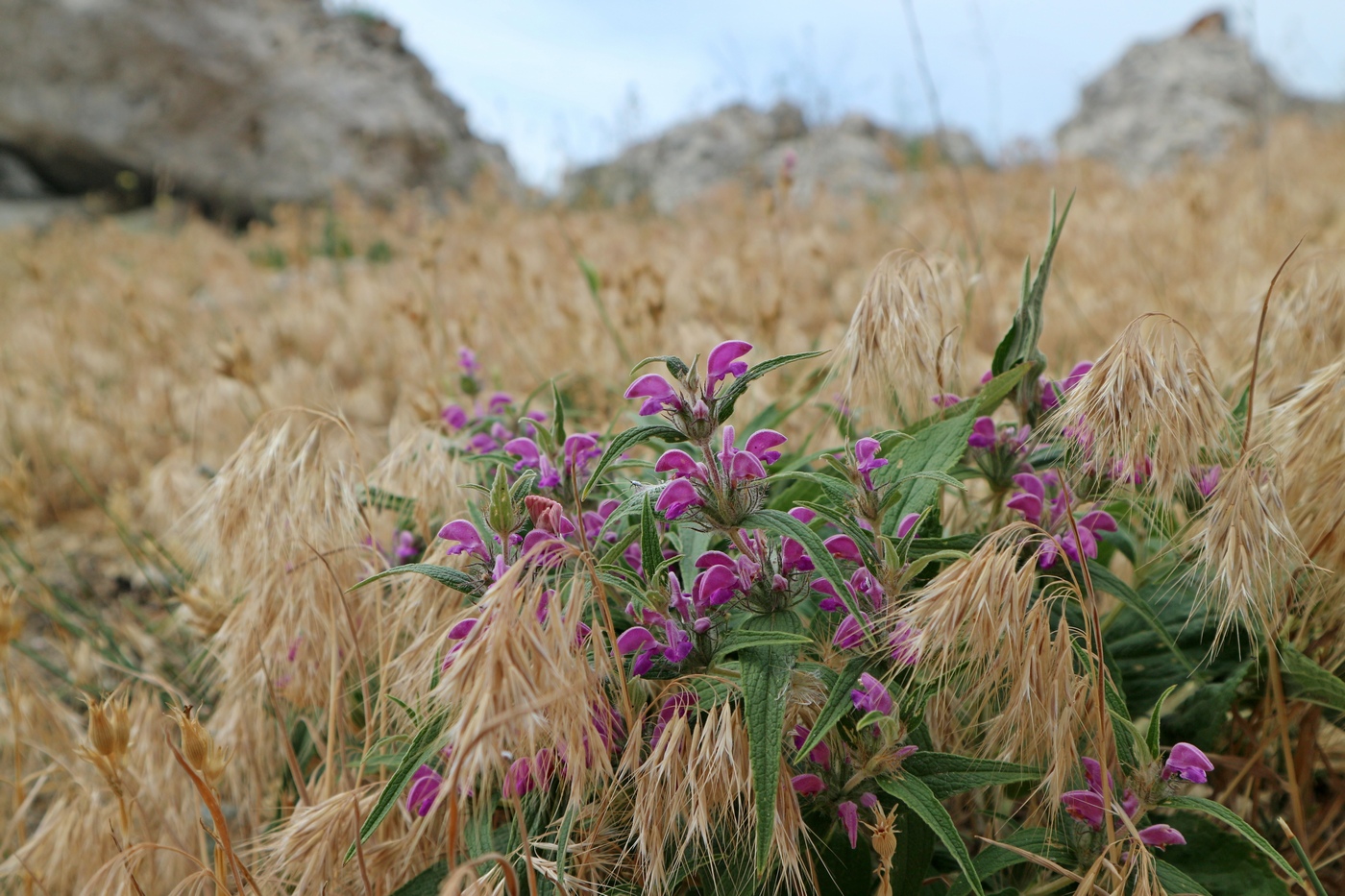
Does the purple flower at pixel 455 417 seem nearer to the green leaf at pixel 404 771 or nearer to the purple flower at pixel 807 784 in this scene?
the green leaf at pixel 404 771

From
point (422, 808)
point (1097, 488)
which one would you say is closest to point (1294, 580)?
point (1097, 488)

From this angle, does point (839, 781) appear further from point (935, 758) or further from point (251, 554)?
point (251, 554)

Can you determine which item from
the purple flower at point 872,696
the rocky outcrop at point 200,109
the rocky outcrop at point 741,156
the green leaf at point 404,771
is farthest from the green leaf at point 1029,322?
the rocky outcrop at point 741,156

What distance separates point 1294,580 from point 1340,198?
4670mm

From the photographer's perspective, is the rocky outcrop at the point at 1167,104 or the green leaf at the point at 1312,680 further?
the rocky outcrop at the point at 1167,104

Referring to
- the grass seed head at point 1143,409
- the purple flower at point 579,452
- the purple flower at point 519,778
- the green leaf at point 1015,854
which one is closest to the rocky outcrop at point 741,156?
the purple flower at point 579,452

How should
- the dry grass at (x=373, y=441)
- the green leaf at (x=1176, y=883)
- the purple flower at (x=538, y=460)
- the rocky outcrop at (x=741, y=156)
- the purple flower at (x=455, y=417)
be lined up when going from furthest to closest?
the rocky outcrop at (x=741, y=156) → the purple flower at (x=455, y=417) → the purple flower at (x=538, y=460) → the dry grass at (x=373, y=441) → the green leaf at (x=1176, y=883)

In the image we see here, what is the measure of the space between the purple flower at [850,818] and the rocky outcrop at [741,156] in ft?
26.1

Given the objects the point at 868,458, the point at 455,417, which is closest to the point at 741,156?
the point at 455,417

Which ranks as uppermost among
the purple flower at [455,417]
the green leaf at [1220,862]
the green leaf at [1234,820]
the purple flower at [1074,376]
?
the purple flower at [455,417]

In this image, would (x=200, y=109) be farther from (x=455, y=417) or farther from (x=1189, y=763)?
(x=1189, y=763)

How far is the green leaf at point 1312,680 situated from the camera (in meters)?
1.03

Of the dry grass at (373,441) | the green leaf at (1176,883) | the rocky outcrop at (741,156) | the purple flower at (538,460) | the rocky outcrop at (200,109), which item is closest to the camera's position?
the green leaf at (1176,883)

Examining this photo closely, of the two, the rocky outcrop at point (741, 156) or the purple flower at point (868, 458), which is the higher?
the rocky outcrop at point (741, 156)
